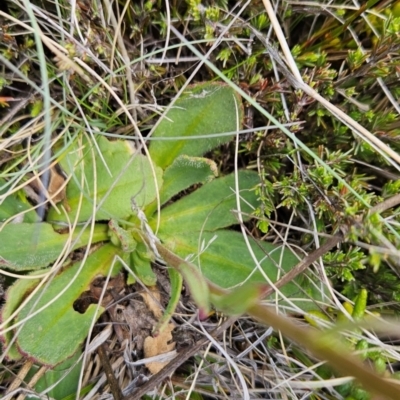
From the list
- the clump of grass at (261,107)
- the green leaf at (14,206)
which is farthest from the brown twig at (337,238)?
the green leaf at (14,206)

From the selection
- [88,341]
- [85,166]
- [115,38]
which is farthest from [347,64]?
[88,341]

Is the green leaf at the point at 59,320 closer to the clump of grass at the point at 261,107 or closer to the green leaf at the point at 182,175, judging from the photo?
the clump of grass at the point at 261,107

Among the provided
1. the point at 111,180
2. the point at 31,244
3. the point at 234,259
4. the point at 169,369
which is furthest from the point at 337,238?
the point at 31,244

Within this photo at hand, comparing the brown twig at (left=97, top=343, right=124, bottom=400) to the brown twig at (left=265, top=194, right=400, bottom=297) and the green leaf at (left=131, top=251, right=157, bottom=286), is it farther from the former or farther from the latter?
the brown twig at (left=265, top=194, right=400, bottom=297)

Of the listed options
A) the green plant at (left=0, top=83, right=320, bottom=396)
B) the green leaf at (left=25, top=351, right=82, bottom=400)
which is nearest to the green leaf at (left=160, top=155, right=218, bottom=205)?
the green plant at (left=0, top=83, right=320, bottom=396)

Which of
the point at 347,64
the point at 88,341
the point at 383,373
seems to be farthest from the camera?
Answer: the point at 347,64

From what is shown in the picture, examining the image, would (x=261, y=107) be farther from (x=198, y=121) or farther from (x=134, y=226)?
(x=134, y=226)

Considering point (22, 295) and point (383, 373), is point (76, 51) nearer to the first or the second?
point (22, 295)
